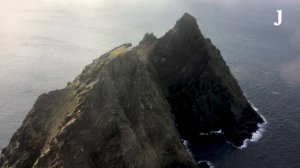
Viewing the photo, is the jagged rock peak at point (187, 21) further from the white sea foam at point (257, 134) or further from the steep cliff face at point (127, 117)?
the white sea foam at point (257, 134)

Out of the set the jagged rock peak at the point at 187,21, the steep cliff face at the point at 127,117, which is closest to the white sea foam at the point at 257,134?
the steep cliff face at the point at 127,117

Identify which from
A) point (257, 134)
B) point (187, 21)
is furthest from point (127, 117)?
point (187, 21)

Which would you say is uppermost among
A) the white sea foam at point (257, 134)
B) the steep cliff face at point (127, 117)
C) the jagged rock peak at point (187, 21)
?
the jagged rock peak at point (187, 21)

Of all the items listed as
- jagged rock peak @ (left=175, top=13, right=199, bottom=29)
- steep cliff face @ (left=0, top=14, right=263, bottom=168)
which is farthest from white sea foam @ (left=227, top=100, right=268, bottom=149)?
jagged rock peak @ (left=175, top=13, right=199, bottom=29)

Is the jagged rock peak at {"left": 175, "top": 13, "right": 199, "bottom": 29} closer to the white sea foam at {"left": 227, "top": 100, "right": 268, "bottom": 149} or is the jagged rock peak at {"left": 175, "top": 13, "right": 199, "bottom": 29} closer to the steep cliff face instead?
the steep cliff face

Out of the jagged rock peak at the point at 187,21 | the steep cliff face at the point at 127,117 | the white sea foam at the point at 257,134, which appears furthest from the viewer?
the jagged rock peak at the point at 187,21

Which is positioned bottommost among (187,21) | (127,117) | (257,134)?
(257,134)

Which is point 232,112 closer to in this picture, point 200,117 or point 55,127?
point 200,117

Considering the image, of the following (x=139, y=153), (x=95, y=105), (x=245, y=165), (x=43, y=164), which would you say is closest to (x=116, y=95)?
(x=95, y=105)

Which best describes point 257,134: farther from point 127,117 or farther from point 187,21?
point 127,117
